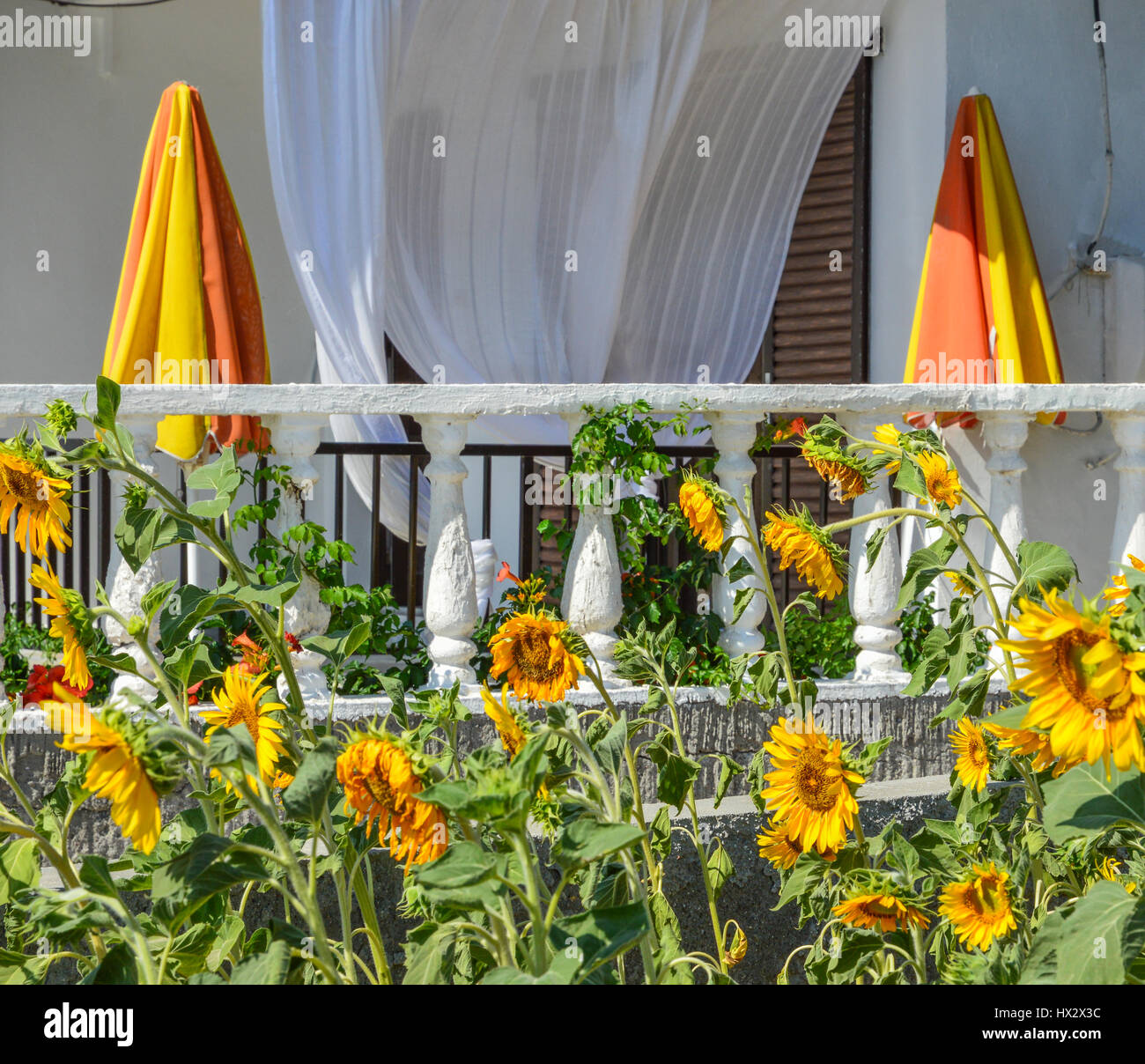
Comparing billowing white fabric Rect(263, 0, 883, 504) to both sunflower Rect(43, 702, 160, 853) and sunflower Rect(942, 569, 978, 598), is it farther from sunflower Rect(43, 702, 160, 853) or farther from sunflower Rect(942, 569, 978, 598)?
sunflower Rect(43, 702, 160, 853)

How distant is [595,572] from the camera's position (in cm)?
273

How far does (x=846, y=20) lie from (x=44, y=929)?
4.60 m

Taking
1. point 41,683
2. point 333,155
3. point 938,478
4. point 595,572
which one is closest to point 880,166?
point 333,155

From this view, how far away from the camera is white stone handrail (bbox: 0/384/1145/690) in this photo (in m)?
2.61

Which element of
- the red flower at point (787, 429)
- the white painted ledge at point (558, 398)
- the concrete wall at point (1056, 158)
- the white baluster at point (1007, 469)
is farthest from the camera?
the concrete wall at point (1056, 158)

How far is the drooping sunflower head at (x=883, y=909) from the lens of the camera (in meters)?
1.15

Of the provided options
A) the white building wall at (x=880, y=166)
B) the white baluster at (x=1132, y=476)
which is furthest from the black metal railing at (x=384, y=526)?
the white baluster at (x=1132, y=476)

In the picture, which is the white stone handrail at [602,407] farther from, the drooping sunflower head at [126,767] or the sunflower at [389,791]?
the drooping sunflower head at [126,767]

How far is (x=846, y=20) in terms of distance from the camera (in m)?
4.59

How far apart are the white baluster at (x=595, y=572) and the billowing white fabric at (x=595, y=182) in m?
1.60

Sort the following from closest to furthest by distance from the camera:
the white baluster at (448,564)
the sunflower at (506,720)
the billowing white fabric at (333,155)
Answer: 1. the sunflower at (506,720)
2. the white baluster at (448,564)
3. the billowing white fabric at (333,155)

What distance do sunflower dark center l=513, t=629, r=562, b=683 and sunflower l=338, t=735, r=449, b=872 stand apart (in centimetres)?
36

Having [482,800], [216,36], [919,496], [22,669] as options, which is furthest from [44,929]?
[216,36]
